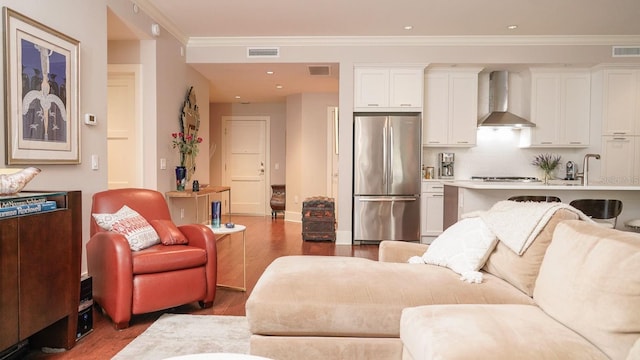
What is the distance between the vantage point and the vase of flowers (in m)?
5.06

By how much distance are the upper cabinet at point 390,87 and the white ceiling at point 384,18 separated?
1.56 feet

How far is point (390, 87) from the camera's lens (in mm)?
5586

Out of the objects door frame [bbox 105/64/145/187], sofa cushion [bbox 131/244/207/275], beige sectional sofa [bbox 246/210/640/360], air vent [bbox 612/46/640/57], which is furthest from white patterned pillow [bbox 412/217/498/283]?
air vent [bbox 612/46/640/57]

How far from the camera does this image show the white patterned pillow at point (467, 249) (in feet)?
7.22

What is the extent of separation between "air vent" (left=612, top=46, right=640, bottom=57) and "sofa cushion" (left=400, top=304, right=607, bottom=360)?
540 centimetres

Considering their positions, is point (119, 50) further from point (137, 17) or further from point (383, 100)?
point (383, 100)

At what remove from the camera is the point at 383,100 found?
560cm

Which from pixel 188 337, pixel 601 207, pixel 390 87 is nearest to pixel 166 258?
pixel 188 337

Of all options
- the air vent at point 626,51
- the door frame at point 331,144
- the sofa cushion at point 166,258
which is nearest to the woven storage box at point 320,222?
the door frame at point 331,144

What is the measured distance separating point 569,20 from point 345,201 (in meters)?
3.55

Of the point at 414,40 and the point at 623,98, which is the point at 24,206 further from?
the point at 623,98

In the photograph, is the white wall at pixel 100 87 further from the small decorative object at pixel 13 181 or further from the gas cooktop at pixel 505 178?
the gas cooktop at pixel 505 178

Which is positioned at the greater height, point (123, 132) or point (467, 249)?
point (123, 132)

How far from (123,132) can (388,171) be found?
3.41 m
